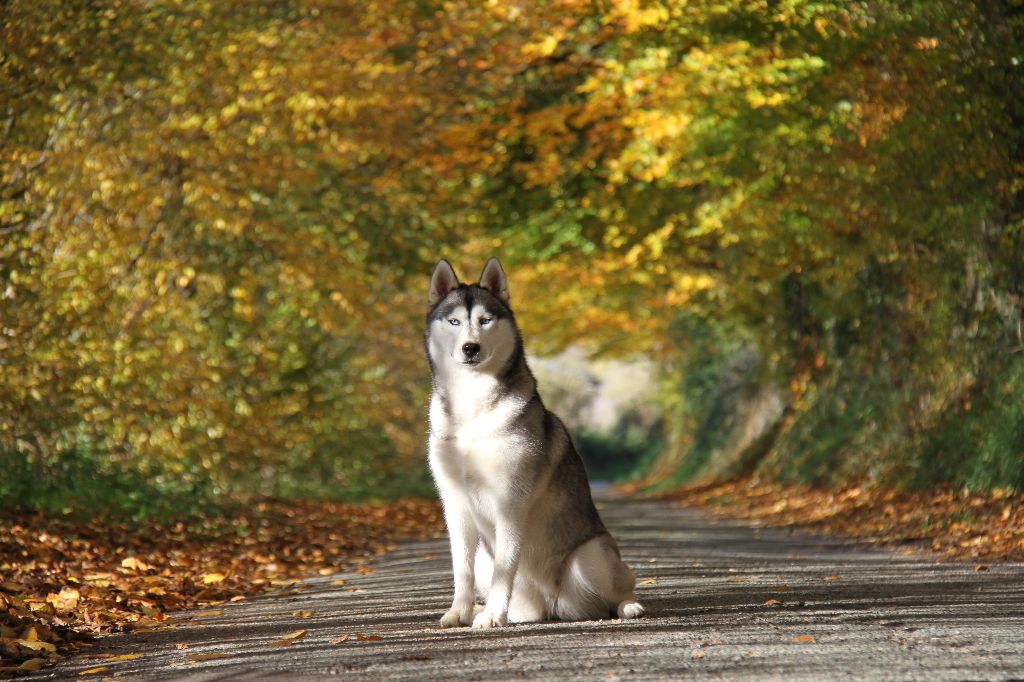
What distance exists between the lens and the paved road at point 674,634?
21.0 feet

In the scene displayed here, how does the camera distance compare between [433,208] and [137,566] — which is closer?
[137,566]

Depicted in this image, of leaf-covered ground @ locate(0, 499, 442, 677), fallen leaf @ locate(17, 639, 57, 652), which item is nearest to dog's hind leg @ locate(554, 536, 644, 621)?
leaf-covered ground @ locate(0, 499, 442, 677)

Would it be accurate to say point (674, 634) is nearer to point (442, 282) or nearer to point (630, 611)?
point (630, 611)

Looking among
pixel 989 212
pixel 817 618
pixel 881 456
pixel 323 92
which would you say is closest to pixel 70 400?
pixel 323 92

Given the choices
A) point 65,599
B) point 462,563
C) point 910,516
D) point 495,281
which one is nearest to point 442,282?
point 495,281

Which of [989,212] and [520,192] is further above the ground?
[989,212]

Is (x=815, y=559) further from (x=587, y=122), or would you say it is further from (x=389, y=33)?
(x=587, y=122)

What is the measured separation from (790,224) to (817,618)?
1414 centimetres

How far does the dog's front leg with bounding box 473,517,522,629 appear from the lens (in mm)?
7988

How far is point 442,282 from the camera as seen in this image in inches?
333

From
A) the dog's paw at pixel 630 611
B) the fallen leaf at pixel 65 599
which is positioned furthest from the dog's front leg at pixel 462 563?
the fallen leaf at pixel 65 599

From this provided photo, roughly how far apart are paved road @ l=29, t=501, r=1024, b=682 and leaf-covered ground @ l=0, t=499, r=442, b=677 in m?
0.39

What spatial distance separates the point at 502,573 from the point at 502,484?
1.59 feet

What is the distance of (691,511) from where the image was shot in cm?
2422
